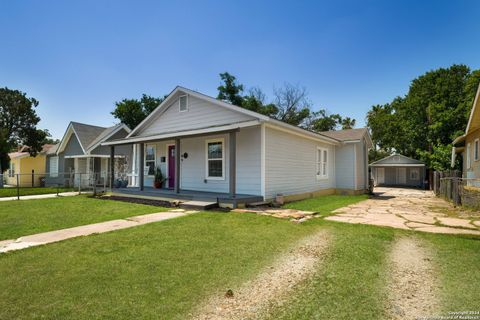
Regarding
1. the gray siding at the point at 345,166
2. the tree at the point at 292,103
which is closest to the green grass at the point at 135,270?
the gray siding at the point at 345,166

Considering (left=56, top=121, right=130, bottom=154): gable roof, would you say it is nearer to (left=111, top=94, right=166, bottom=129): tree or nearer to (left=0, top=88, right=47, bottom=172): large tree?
(left=0, top=88, right=47, bottom=172): large tree

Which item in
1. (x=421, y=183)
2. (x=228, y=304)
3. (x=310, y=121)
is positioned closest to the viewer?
(x=228, y=304)

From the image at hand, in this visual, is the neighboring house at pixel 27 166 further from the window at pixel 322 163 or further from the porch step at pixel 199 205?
the window at pixel 322 163

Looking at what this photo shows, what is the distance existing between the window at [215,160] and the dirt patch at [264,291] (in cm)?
689

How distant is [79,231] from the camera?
6.00 meters

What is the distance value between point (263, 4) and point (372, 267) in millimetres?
10902

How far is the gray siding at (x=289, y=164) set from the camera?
9.81 m

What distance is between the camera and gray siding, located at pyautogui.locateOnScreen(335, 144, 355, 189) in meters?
15.3

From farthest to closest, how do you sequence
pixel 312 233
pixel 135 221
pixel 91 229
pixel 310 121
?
pixel 310 121, pixel 135 221, pixel 91 229, pixel 312 233

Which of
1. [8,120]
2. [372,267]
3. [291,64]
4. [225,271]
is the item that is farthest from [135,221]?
[8,120]

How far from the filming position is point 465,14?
1169cm

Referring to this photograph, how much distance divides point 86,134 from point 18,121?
9.22 m

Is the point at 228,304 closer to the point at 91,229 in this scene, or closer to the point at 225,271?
the point at 225,271

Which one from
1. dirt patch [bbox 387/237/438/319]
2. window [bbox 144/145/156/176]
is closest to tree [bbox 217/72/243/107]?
window [bbox 144/145/156/176]
